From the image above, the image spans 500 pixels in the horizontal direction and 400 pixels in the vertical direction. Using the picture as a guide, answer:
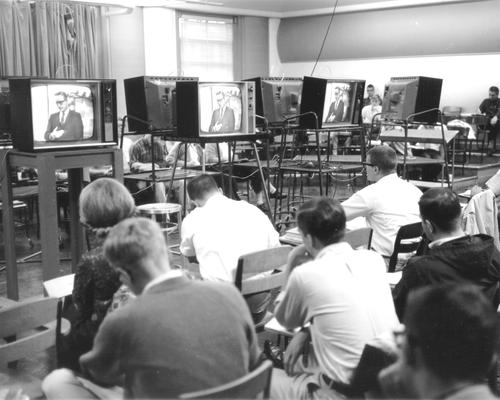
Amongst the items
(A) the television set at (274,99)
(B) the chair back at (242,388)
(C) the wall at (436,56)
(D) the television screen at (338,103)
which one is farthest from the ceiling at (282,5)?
(B) the chair back at (242,388)

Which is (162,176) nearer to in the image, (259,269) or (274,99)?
(274,99)

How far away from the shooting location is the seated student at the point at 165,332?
5.18ft

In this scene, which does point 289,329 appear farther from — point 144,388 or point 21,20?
point 21,20

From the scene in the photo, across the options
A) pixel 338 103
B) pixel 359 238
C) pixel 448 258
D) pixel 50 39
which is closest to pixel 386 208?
pixel 359 238

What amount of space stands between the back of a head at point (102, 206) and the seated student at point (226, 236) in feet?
2.14

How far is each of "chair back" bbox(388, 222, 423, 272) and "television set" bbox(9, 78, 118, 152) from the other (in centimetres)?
177

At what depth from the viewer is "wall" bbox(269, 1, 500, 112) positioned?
10.9 metres

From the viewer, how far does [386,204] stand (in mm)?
3746

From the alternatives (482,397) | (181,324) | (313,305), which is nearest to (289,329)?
(313,305)

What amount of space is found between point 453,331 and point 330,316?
0.87m

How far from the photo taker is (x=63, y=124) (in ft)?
12.1

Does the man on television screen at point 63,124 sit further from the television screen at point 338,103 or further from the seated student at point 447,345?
the seated student at point 447,345

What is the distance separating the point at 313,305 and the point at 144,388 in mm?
627

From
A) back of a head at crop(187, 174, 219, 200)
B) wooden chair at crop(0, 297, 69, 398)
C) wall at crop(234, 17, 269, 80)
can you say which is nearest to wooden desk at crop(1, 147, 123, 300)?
back of a head at crop(187, 174, 219, 200)
